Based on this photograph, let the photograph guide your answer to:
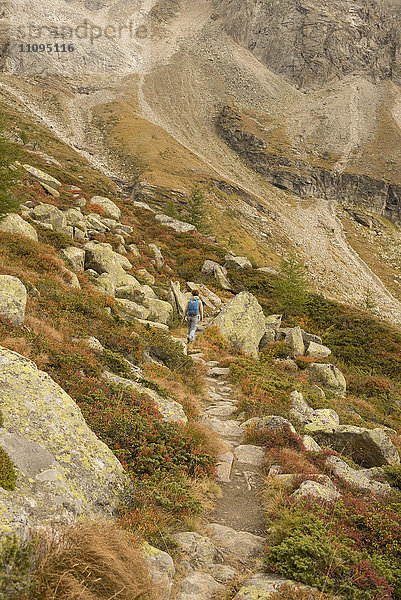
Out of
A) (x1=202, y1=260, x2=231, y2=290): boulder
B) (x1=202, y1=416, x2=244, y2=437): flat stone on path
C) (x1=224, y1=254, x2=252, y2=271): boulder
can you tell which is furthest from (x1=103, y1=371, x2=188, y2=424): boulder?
(x1=224, y1=254, x2=252, y2=271): boulder

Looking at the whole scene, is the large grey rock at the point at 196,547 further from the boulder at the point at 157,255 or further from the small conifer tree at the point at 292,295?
the boulder at the point at 157,255

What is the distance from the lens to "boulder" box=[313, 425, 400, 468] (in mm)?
9062

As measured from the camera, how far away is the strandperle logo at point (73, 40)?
11200 cm

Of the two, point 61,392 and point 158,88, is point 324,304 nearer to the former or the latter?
point 61,392

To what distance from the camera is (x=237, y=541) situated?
5445mm

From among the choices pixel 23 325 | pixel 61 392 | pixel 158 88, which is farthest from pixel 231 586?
pixel 158 88

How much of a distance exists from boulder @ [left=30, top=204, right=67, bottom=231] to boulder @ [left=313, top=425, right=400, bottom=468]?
19154mm

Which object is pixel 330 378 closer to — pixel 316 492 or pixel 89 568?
pixel 316 492

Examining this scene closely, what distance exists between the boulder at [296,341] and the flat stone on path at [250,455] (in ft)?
35.2

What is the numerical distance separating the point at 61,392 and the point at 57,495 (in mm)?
1957

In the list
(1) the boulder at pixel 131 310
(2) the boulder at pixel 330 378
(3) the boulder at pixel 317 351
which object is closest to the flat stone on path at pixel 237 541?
(1) the boulder at pixel 131 310

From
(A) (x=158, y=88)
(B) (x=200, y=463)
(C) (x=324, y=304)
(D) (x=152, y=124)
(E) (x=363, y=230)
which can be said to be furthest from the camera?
(A) (x=158, y=88)

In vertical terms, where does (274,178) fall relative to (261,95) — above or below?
below

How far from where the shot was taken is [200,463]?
7.14m
